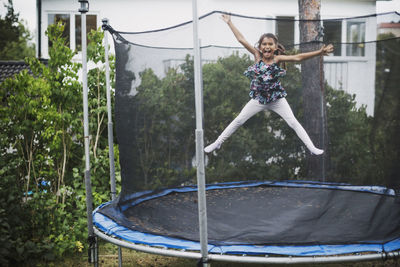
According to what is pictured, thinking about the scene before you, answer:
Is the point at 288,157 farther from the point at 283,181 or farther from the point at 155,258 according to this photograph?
the point at 155,258

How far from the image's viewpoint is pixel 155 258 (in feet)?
9.32

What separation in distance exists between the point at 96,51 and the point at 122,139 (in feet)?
2.70

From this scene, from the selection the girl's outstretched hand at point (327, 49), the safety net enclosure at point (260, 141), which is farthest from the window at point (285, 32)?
the girl's outstretched hand at point (327, 49)

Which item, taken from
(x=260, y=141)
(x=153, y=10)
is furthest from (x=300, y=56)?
(x=153, y=10)

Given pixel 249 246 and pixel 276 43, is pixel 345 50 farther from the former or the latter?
pixel 249 246

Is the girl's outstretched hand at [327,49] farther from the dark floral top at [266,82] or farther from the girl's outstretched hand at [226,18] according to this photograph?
the girl's outstretched hand at [226,18]

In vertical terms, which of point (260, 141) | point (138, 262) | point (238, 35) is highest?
point (238, 35)

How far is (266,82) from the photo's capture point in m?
2.37

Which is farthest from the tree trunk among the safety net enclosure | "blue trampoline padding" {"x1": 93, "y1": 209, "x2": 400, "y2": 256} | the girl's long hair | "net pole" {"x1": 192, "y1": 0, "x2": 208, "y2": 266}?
"net pole" {"x1": 192, "y1": 0, "x2": 208, "y2": 266}

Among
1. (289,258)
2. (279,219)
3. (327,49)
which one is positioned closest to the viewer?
(289,258)

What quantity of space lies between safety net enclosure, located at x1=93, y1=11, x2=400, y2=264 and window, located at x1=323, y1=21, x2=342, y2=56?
1 cm

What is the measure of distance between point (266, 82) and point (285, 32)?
296mm

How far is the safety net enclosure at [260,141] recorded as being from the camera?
6.33ft

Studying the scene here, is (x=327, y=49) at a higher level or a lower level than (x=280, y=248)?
higher
